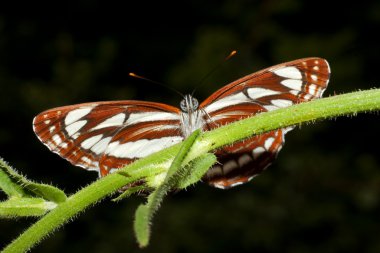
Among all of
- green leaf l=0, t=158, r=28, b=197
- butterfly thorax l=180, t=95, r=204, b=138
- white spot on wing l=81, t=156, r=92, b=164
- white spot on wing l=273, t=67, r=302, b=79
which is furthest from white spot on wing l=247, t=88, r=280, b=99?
green leaf l=0, t=158, r=28, b=197

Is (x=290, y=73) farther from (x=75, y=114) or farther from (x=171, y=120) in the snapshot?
(x=75, y=114)

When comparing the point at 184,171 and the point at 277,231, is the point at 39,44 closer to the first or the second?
the point at 277,231

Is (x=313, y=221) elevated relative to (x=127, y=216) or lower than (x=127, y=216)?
elevated

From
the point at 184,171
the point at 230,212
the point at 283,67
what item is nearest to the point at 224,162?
the point at 283,67

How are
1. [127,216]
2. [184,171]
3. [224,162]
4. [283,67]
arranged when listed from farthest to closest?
[127,216]
[224,162]
[283,67]
[184,171]

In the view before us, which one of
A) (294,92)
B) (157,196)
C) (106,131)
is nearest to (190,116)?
(106,131)

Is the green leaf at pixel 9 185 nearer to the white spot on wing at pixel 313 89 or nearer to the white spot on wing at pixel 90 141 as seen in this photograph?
the white spot on wing at pixel 90 141

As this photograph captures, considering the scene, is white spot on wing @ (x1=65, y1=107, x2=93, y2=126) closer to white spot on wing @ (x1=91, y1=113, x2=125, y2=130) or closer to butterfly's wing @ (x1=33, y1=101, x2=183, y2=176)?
butterfly's wing @ (x1=33, y1=101, x2=183, y2=176)
